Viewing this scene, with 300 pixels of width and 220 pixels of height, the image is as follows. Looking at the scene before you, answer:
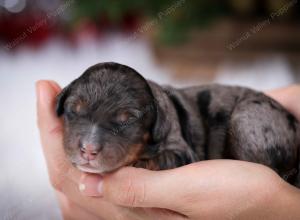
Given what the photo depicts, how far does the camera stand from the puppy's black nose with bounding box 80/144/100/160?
93.3 inches

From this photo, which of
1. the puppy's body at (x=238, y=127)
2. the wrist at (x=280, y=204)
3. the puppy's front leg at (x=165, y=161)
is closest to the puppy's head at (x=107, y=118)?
the puppy's front leg at (x=165, y=161)

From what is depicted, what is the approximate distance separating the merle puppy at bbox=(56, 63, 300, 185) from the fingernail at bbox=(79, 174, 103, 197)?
0.42 feet

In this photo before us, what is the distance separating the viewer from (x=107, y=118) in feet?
8.07

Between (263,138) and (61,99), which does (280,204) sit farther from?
(61,99)

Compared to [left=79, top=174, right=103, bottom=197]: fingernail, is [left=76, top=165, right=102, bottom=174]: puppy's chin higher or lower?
higher

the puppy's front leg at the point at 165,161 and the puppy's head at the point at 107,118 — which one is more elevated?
the puppy's head at the point at 107,118

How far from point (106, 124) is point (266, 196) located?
945mm

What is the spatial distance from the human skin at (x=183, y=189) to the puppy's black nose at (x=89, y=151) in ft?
0.85

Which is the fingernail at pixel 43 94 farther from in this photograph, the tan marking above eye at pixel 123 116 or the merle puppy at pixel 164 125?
the tan marking above eye at pixel 123 116

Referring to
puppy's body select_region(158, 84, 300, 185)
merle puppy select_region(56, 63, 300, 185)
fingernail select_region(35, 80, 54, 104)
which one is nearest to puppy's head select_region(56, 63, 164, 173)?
merle puppy select_region(56, 63, 300, 185)

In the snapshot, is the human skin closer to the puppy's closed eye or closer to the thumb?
the thumb

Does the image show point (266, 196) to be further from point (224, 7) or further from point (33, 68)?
point (224, 7)

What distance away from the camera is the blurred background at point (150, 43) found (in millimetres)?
6863

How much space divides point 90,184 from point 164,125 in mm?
504
